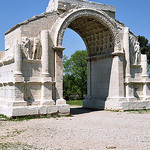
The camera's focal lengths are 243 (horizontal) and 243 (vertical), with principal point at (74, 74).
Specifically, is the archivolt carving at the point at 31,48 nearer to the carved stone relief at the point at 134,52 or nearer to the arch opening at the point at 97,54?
the arch opening at the point at 97,54

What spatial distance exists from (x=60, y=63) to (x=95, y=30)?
16.1ft

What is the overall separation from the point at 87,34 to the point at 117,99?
5.66 meters

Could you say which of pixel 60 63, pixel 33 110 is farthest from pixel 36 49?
pixel 33 110

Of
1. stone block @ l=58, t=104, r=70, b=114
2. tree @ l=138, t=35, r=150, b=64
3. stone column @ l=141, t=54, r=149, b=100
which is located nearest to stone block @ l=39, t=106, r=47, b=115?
stone block @ l=58, t=104, r=70, b=114

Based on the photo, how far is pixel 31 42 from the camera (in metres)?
13.4

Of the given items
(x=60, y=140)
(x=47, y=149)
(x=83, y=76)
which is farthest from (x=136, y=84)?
(x=83, y=76)

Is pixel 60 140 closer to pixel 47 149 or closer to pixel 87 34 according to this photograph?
pixel 47 149

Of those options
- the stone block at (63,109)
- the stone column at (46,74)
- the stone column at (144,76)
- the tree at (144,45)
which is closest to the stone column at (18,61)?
the stone column at (46,74)

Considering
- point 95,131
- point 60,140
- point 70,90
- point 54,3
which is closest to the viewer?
point 60,140

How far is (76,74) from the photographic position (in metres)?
33.7

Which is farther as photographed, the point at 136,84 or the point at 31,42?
the point at 136,84

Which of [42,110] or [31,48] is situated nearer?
[42,110]

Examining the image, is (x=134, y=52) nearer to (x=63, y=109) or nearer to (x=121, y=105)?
(x=121, y=105)

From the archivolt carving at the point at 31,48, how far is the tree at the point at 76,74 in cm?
1991
